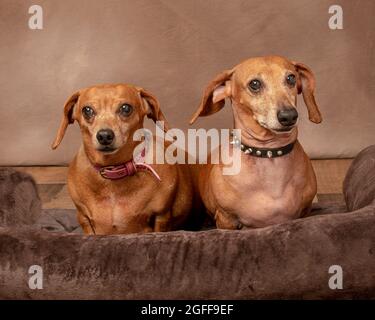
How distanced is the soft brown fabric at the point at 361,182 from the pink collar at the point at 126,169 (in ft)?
1.63

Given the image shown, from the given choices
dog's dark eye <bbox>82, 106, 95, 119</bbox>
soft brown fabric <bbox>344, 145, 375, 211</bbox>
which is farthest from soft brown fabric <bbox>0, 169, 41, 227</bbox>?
soft brown fabric <bbox>344, 145, 375, 211</bbox>

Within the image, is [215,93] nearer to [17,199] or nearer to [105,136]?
[105,136]

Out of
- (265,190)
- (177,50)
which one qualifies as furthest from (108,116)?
(177,50)

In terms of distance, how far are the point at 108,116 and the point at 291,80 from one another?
0.42 m

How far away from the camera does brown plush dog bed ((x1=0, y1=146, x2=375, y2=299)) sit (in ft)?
5.08

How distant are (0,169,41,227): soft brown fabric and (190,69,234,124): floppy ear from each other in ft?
1.87

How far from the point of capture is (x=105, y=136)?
1.69 m

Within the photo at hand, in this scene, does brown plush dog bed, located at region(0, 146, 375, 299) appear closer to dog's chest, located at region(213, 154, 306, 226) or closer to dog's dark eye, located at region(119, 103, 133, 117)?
dog's chest, located at region(213, 154, 306, 226)

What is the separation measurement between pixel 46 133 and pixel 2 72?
294 mm

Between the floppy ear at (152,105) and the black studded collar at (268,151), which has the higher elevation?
the floppy ear at (152,105)

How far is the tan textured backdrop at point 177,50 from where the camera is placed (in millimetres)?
2898

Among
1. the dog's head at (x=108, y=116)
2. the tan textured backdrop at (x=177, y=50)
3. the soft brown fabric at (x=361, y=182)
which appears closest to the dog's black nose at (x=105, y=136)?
the dog's head at (x=108, y=116)

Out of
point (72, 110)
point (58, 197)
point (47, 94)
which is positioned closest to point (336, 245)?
point (72, 110)

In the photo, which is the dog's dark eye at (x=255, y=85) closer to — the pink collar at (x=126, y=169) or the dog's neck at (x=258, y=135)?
the dog's neck at (x=258, y=135)
